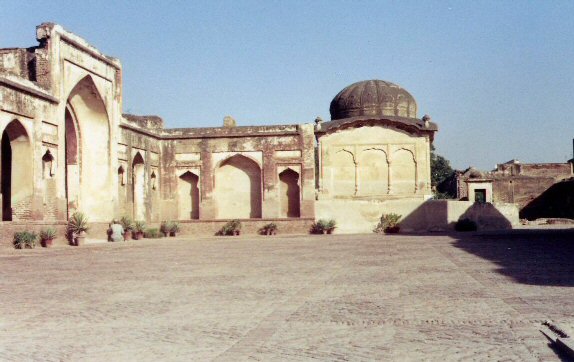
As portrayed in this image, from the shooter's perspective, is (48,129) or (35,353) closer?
(35,353)

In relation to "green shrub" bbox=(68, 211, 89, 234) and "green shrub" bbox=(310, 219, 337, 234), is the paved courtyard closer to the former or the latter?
"green shrub" bbox=(68, 211, 89, 234)

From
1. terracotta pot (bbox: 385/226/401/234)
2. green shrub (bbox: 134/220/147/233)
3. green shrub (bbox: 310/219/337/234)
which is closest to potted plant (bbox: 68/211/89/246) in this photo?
green shrub (bbox: 134/220/147/233)

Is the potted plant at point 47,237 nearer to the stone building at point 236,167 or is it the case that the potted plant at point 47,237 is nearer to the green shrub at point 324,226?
the stone building at point 236,167

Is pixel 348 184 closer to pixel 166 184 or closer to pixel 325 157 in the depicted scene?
pixel 325 157

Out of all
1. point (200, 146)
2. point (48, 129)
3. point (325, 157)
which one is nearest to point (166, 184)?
point (200, 146)

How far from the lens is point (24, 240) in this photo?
59.3 ft

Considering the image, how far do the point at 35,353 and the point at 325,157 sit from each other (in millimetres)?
24674

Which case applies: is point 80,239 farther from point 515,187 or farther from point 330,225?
point 515,187

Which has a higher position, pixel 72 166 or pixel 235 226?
pixel 72 166

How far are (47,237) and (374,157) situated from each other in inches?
592

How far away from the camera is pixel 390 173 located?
29.3 meters

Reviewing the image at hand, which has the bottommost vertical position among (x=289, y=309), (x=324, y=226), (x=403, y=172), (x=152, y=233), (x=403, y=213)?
(x=289, y=309)

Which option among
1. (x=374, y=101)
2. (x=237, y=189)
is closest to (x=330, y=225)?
(x=237, y=189)

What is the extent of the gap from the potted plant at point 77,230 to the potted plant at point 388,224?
11627 millimetres
